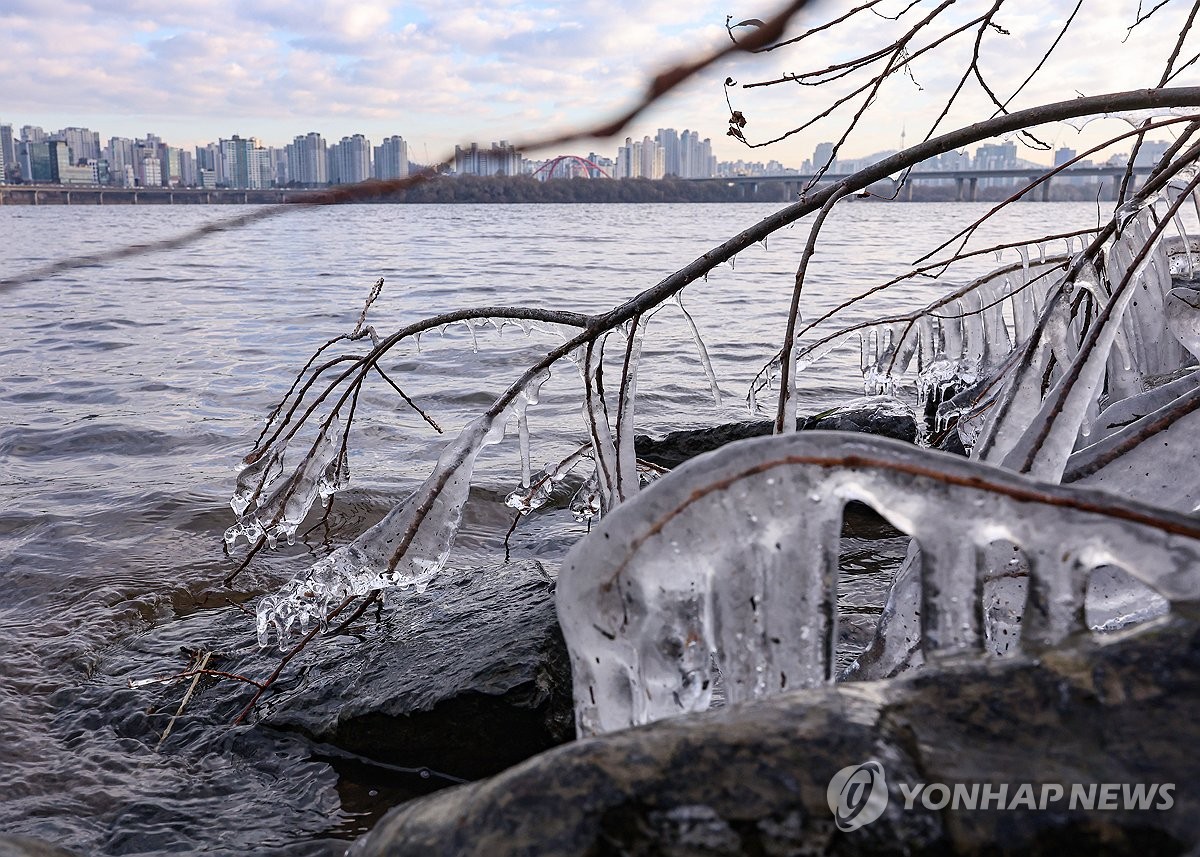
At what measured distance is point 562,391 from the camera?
30.0ft

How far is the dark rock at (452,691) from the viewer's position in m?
2.84

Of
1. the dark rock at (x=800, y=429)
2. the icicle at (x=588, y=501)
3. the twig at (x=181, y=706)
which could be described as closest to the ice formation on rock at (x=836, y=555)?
the twig at (x=181, y=706)

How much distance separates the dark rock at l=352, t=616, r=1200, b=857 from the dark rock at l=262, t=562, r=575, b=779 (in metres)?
1.70

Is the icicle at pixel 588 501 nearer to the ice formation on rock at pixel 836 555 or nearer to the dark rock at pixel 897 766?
the ice formation on rock at pixel 836 555

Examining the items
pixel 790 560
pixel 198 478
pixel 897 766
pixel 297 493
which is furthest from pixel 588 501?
pixel 198 478

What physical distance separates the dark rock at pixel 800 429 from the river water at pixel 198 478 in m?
0.73

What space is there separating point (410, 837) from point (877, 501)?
2.37 ft

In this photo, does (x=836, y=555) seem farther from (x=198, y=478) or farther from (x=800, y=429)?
(x=198, y=478)

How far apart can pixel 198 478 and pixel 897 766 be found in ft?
21.1

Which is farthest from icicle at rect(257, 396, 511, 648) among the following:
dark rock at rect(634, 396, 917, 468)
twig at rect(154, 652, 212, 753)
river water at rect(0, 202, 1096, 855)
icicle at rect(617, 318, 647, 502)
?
dark rock at rect(634, 396, 917, 468)

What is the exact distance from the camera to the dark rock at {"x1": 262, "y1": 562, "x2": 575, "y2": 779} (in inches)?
112

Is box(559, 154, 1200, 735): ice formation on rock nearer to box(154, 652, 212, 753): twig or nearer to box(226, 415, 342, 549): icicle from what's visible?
box(226, 415, 342, 549): icicle

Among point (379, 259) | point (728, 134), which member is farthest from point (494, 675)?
point (379, 259)

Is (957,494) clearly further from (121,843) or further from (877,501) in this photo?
(121,843)
